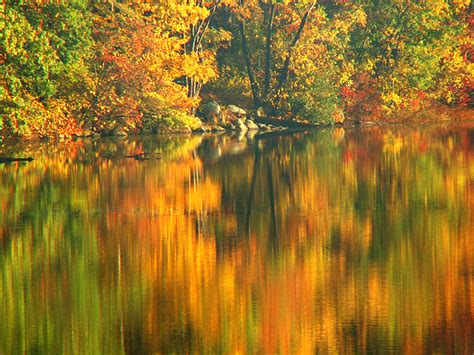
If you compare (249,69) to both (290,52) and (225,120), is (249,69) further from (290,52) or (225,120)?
(225,120)

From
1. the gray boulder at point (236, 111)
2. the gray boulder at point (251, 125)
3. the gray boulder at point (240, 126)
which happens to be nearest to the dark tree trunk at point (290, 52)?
the gray boulder at point (236, 111)

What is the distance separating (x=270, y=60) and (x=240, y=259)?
4583 centimetres

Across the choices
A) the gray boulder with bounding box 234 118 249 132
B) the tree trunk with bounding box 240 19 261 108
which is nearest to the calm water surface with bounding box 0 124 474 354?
the gray boulder with bounding box 234 118 249 132

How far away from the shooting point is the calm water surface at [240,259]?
10.3 m

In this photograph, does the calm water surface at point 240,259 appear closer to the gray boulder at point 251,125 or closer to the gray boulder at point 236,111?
the gray boulder at point 251,125

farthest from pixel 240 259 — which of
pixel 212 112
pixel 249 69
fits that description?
pixel 249 69

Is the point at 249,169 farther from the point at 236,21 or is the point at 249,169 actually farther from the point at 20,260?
the point at 236,21

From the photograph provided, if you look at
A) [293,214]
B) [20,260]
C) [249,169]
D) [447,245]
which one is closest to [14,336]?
[20,260]

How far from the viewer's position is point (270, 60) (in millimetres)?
59469

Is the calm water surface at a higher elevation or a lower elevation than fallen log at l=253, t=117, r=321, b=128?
lower

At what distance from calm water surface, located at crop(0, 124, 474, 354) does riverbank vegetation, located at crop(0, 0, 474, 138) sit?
19.0 metres

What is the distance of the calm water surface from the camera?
1028 centimetres

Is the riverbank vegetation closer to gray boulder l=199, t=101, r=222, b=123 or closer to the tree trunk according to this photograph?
the tree trunk

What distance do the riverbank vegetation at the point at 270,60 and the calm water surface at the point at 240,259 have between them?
19031 millimetres
